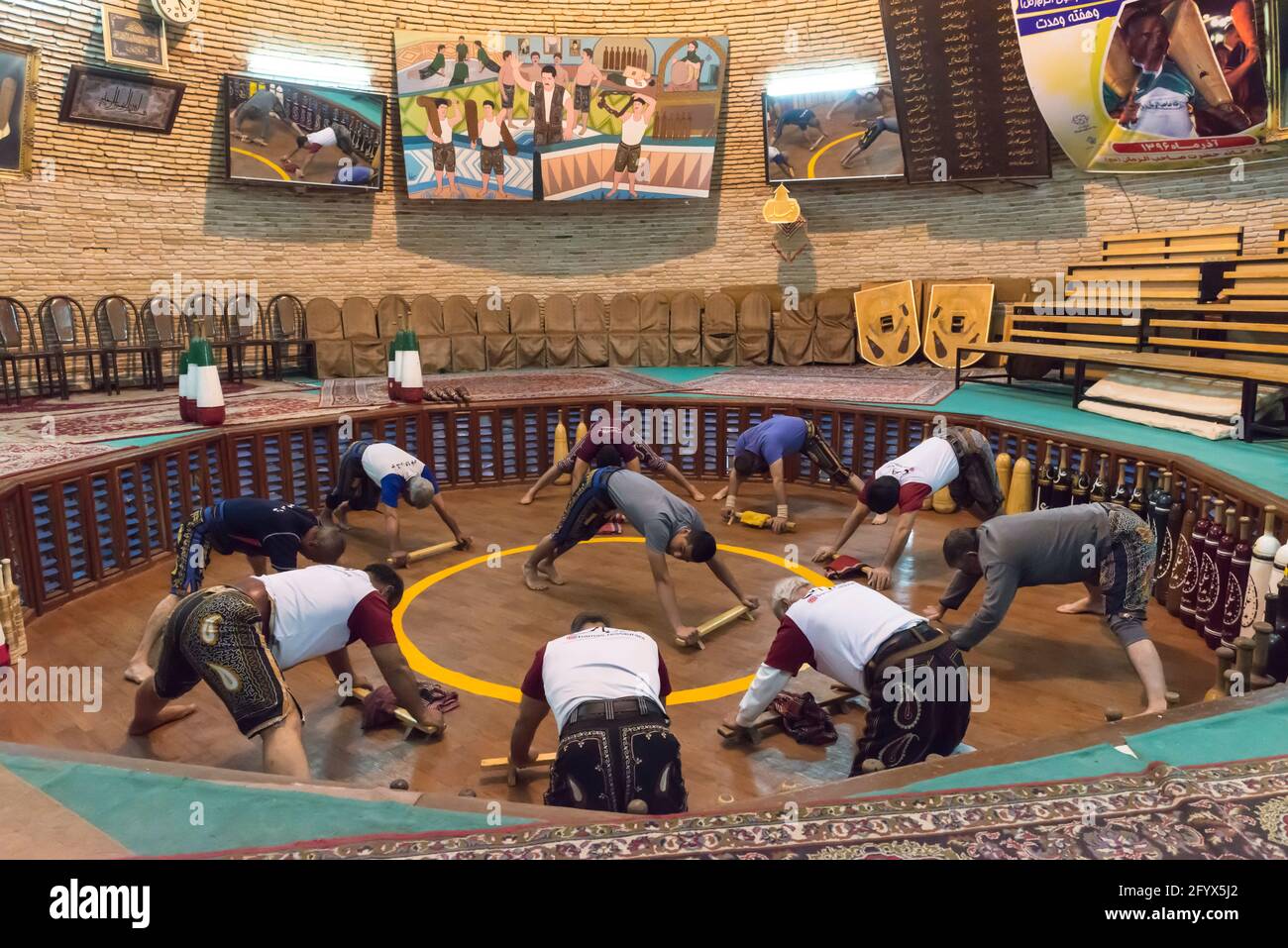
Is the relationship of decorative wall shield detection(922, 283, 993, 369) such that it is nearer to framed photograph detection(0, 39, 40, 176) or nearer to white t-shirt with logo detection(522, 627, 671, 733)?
white t-shirt with logo detection(522, 627, 671, 733)

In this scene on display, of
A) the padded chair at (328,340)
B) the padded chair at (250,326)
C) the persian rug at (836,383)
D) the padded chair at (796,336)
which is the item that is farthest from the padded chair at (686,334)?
the padded chair at (250,326)

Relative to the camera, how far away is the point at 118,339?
11.3 m

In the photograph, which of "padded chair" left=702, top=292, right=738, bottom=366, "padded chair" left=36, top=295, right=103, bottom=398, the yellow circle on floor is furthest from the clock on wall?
the yellow circle on floor

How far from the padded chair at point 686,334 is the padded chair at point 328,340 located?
15.3 feet

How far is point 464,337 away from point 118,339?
436 centimetres

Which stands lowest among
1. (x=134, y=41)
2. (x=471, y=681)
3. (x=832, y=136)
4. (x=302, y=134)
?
(x=471, y=681)

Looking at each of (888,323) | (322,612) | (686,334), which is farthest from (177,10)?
(322,612)

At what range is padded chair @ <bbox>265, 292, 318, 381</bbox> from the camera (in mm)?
12516

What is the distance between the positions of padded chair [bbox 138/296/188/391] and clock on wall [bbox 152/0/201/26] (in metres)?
3.48

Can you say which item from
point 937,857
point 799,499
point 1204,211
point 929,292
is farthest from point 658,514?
point 1204,211

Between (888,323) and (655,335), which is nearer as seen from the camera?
(888,323)

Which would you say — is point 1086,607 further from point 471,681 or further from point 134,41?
point 134,41

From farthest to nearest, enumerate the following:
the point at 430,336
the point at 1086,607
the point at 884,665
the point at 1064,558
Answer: the point at 430,336
the point at 1086,607
the point at 1064,558
the point at 884,665
